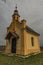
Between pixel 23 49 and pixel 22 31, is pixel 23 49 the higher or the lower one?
the lower one

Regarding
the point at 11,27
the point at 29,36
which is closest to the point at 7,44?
the point at 11,27

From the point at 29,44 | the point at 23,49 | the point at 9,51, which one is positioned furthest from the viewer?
the point at 9,51

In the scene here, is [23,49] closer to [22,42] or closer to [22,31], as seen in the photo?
[22,42]

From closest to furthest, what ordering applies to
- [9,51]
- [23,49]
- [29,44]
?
Result: [23,49] → [29,44] → [9,51]

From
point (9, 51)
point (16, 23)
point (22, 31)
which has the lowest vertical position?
point (9, 51)

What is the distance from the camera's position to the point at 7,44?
22.7 metres

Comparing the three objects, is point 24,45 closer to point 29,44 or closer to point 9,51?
point 29,44

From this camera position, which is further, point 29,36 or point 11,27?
point 11,27

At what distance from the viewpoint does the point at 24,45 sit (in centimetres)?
1906

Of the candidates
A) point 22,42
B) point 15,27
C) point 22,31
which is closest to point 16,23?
point 15,27

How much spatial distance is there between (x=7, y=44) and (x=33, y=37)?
4938 millimetres

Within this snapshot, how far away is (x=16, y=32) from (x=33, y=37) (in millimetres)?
3623

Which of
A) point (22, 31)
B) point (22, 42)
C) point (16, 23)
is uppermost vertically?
point (16, 23)

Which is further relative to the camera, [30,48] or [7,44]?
[7,44]
